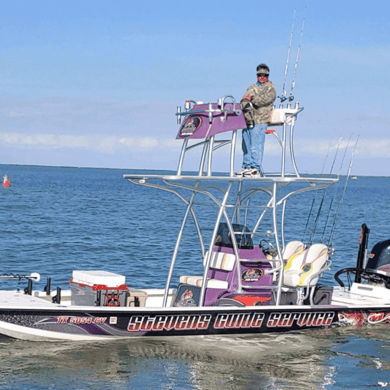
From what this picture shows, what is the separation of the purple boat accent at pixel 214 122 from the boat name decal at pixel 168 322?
2883 millimetres

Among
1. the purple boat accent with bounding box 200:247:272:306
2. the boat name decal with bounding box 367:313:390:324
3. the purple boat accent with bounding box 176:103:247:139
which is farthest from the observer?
the boat name decal with bounding box 367:313:390:324

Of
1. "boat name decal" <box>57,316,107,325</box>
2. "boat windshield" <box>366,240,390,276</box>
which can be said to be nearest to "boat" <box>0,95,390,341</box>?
"boat name decal" <box>57,316,107,325</box>

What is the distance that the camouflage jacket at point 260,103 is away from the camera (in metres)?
12.3

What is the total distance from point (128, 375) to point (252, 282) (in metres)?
3.15

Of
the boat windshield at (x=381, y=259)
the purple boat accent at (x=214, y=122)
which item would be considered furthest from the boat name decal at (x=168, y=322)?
the boat windshield at (x=381, y=259)

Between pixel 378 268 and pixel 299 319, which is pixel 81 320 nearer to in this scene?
pixel 299 319

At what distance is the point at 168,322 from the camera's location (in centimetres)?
1187

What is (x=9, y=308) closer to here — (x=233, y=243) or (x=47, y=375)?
(x=47, y=375)

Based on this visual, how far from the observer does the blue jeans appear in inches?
490

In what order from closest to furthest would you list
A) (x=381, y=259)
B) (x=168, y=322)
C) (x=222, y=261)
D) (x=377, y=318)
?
(x=168, y=322), (x=222, y=261), (x=377, y=318), (x=381, y=259)

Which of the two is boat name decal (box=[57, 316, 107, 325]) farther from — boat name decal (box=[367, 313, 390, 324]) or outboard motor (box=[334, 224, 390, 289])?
outboard motor (box=[334, 224, 390, 289])

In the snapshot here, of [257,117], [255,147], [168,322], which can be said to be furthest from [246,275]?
[257,117]

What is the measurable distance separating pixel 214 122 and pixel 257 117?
0.84 meters

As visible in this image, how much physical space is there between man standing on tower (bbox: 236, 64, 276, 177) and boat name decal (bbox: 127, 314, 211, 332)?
7.99ft
